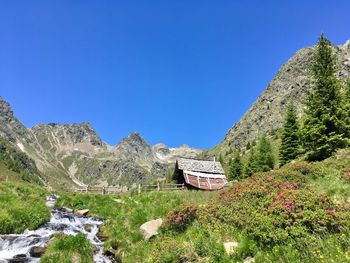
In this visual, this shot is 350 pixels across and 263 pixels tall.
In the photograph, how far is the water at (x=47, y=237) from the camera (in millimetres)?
13970

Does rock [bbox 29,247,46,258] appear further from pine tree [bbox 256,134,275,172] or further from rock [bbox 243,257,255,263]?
pine tree [bbox 256,134,275,172]

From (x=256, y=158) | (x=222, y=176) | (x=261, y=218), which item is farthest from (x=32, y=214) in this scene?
(x=256, y=158)

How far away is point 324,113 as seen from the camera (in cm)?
3291

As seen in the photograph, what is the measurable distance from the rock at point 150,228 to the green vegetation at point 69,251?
2.84 metres

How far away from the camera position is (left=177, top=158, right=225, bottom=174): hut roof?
2366 inches

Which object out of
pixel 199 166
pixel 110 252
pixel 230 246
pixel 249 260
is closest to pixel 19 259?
pixel 110 252

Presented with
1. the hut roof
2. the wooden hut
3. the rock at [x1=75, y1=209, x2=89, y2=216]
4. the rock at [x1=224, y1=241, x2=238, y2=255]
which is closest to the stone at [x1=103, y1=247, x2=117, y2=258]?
→ the rock at [x1=224, y1=241, x2=238, y2=255]

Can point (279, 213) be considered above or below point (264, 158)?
below

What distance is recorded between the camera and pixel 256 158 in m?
72.9

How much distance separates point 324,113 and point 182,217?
943 inches

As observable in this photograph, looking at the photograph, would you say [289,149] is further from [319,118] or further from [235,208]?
[235,208]

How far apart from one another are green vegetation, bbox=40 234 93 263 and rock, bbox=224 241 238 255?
5899 mm

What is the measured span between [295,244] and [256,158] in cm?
6453

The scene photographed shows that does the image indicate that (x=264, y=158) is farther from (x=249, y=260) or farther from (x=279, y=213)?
(x=249, y=260)
